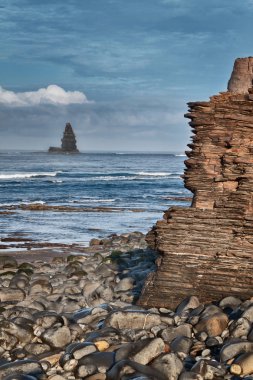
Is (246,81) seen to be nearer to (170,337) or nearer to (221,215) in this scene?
(221,215)

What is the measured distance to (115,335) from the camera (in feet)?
38.6

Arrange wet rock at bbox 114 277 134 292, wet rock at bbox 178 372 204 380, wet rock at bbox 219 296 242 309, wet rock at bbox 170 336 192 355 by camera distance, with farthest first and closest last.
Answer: wet rock at bbox 114 277 134 292, wet rock at bbox 219 296 242 309, wet rock at bbox 170 336 192 355, wet rock at bbox 178 372 204 380

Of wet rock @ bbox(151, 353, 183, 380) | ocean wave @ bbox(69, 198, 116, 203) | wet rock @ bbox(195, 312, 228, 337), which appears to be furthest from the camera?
ocean wave @ bbox(69, 198, 116, 203)

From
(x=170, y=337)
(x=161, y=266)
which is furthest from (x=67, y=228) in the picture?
(x=170, y=337)

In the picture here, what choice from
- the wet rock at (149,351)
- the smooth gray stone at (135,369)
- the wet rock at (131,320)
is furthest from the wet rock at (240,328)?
the smooth gray stone at (135,369)

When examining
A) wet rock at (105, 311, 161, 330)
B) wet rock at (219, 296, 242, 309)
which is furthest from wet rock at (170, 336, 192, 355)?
wet rock at (219, 296, 242, 309)

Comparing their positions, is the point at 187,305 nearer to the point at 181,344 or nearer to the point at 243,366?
the point at 181,344

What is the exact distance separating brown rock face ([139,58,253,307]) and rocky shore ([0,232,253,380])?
1.78 ft

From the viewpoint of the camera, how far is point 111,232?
32.8 m

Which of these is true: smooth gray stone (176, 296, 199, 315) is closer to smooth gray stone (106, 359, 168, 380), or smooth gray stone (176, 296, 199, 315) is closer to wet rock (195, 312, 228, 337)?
wet rock (195, 312, 228, 337)

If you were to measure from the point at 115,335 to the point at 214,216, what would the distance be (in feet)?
12.6

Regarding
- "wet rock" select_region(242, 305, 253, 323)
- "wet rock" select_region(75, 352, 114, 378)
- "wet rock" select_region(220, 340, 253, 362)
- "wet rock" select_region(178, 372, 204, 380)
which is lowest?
"wet rock" select_region(75, 352, 114, 378)

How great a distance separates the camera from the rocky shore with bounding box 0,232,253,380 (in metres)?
9.99

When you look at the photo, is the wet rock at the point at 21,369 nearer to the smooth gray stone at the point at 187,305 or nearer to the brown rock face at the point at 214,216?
the smooth gray stone at the point at 187,305
